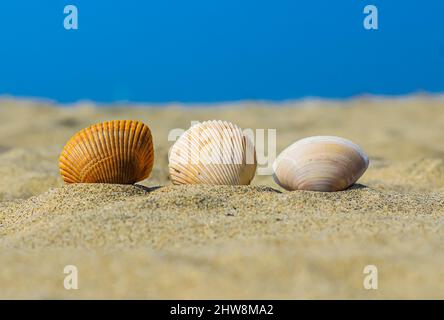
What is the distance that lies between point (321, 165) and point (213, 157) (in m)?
0.68

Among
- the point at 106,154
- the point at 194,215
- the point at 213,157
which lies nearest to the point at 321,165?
the point at 213,157

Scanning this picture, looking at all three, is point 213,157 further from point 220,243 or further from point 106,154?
point 220,243

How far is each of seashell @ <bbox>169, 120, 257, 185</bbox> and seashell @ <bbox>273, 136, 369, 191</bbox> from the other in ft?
0.84

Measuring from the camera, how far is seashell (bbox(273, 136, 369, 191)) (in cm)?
367

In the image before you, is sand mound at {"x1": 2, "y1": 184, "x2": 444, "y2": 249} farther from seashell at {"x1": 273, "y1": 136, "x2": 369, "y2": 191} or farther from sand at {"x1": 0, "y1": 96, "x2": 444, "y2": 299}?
seashell at {"x1": 273, "y1": 136, "x2": 369, "y2": 191}

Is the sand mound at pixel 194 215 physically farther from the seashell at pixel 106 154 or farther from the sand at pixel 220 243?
the seashell at pixel 106 154

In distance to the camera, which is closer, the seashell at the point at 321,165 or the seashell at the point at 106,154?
the seashell at the point at 106,154

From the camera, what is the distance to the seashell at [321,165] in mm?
3670

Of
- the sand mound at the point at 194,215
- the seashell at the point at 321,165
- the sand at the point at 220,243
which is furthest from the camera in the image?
the seashell at the point at 321,165

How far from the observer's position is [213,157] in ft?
12.0

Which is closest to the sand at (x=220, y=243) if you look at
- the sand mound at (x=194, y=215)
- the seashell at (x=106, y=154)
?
the sand mound at (x=194, y=215)

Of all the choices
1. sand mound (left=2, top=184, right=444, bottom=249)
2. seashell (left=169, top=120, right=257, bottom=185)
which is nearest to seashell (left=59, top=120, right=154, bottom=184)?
sand mound (left=2, top=184, right=444, bottom=249)

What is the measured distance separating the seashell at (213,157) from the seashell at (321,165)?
0.84 ft

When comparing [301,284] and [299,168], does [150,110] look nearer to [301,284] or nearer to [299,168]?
[299,168]
